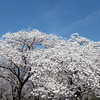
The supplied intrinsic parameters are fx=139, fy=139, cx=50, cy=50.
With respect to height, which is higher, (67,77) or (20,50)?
(20,50)

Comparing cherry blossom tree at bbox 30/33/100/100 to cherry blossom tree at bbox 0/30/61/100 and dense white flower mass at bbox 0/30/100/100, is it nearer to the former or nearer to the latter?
dense white flower mass at bbox 0/30/100/100

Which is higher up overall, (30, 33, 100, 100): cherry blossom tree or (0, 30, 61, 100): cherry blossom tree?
(0, 30, 61, 100): cherry blossom tree

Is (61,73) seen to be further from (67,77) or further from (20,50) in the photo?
(20,50)

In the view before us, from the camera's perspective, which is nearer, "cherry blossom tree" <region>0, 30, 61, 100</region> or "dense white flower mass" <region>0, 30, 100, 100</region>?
"dense white flower mass" <region>0, 30, 100, 100</region>

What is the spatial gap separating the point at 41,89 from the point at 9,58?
5.37 meters

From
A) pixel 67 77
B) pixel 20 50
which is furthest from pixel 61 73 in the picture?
pixel 20 50

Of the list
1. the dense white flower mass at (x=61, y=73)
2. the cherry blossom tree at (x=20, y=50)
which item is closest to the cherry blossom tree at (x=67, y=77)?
the dense white flower mass at (x=61, y=73)

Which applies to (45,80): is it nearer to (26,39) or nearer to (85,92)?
(85,92)

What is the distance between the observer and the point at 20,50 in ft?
71.6

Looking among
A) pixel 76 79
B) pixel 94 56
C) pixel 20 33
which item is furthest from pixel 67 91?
pixel 20 33

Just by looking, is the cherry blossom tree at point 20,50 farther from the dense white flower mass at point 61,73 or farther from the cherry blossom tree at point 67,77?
the cherry blossom tree at point 67,77

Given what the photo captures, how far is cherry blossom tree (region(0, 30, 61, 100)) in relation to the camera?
16578 millimetres

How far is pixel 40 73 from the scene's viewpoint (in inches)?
544

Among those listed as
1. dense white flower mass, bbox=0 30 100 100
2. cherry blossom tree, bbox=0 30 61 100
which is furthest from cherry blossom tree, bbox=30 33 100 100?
cherry blossom tree, bbox=0 30 61 100
